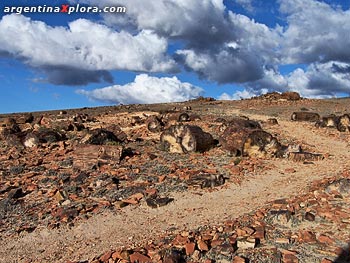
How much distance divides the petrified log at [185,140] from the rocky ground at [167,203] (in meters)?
0.24

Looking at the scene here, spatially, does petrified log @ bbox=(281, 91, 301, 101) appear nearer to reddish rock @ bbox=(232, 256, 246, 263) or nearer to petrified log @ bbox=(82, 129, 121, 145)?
petrified log @ bbox=(82, 129, 121, 145)

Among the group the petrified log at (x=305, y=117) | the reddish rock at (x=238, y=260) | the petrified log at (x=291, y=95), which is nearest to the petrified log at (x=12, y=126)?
the reddish rock at (x=238, y=260)

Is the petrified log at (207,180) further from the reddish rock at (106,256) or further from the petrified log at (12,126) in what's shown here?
the petrified log at (12,126)

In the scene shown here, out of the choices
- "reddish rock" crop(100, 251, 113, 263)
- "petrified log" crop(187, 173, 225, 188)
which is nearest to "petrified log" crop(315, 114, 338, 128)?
"petrified log" crop(187, 173, 225, 188)

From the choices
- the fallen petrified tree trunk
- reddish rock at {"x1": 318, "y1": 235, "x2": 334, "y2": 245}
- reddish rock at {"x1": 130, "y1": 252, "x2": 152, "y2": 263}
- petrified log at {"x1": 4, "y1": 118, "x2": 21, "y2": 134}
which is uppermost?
the fallen petrified tree trunk

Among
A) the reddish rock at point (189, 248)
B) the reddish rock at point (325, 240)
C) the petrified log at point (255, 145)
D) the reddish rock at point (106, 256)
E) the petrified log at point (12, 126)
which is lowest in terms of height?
the reddish rock at point (106, 256)

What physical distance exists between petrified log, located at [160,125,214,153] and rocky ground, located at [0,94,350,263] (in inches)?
9.4

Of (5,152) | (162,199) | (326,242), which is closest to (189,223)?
Answer: (162,199)

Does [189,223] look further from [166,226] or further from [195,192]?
[195,192]

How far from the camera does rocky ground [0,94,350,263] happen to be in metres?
7.71

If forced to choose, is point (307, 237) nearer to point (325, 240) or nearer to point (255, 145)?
point (325, 240)

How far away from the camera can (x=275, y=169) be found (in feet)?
44.7

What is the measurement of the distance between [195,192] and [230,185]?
49.0 inches

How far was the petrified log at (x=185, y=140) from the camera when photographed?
1566 cm
